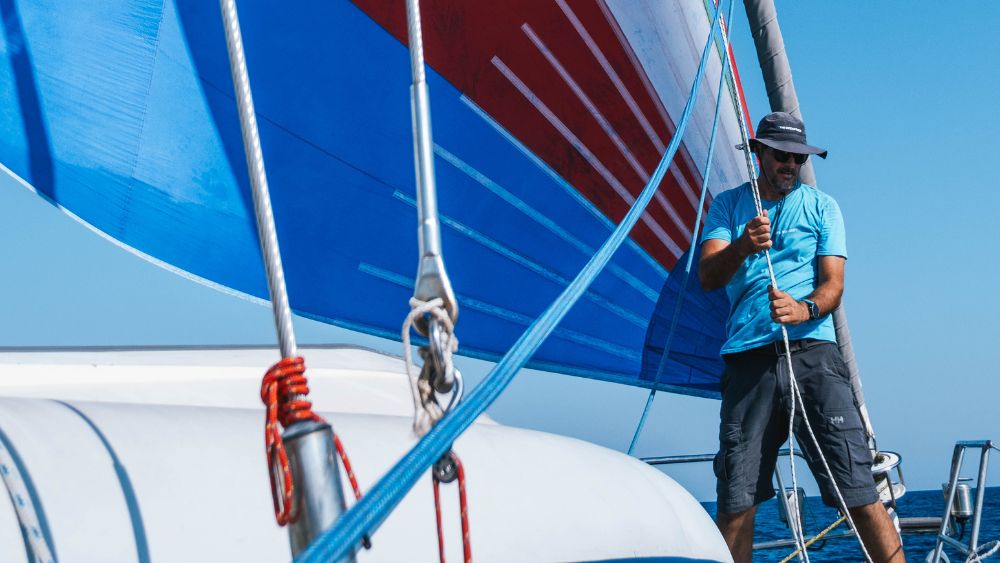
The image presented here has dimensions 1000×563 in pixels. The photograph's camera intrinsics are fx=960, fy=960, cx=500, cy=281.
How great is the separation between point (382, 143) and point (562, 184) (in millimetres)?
707

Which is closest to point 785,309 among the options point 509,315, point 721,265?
point 721,265

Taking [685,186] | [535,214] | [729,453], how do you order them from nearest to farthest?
[729,453]
[535,214]
[685,186]

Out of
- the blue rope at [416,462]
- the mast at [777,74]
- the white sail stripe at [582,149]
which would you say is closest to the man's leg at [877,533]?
the mast at [777,74]

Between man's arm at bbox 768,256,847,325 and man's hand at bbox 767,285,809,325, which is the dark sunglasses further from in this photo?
man's hand at bbox 767,285,809,325

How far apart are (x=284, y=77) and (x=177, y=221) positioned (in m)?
0.54

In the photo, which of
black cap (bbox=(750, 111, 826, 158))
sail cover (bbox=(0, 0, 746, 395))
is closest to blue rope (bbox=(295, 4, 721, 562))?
black cap (bbox=(750, 111, 826, 158))

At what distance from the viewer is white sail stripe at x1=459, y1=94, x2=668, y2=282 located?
10.4 feet

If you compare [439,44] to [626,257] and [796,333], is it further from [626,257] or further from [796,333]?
[796,333]

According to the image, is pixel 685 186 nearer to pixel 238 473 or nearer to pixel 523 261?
pixel 523 261

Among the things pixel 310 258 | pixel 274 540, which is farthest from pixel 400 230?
pixel 274 540

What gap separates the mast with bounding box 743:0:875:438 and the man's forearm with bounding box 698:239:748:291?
999 mm

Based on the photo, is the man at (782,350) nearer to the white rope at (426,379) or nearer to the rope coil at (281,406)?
the white rope at (426,379)

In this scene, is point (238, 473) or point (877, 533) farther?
point (877, 533)

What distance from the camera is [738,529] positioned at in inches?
89.4
